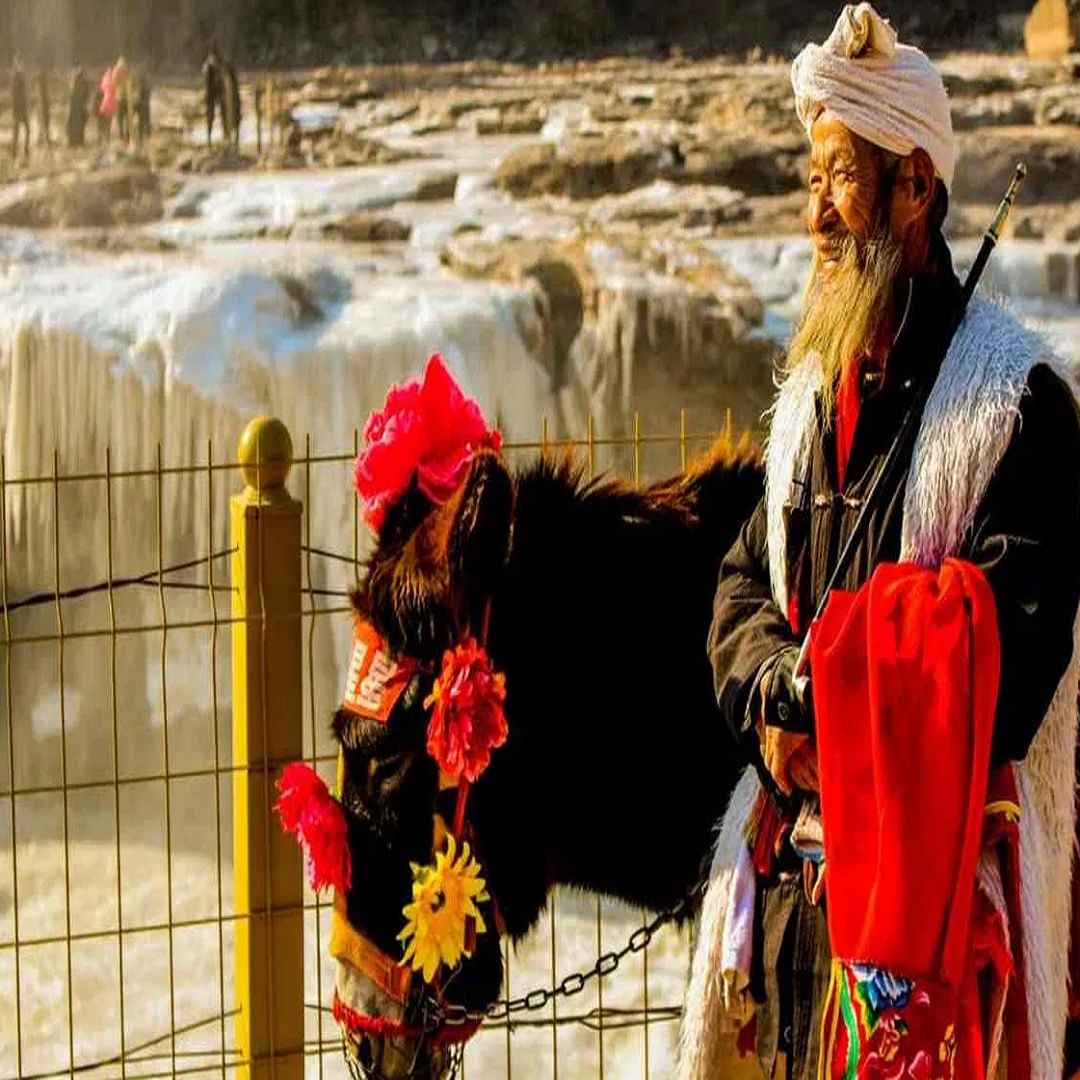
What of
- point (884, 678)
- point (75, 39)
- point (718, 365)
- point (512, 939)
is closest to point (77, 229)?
point (75, 39)

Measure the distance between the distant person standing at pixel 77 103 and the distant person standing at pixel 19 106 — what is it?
0.19m

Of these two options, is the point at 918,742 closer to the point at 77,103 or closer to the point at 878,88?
the point at 878,88

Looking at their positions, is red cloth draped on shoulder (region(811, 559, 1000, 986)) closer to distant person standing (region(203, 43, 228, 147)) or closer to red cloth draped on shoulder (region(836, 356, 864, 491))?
red cloth draped on shoulder (region(836, 356, 864, 491))

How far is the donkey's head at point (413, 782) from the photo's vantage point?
2.61 metres

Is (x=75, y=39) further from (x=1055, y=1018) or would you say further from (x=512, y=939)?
(x=1055, y=1018)

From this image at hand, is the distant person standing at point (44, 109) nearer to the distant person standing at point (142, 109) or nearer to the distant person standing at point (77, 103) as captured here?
the distant person standing at point (77, 103)

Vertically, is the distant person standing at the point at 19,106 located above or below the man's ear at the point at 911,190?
above

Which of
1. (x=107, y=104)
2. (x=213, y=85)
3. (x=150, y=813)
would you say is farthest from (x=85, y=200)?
(x=150, y=813)

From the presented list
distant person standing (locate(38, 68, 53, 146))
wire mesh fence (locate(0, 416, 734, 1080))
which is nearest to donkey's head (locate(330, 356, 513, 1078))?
Answer: wire mesh fence (locate(0, 416, 734, 1080))

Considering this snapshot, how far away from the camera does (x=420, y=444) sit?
107 inches

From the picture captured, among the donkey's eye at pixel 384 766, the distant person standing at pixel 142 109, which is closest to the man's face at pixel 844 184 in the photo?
the donkey's eye at pixel 384 766

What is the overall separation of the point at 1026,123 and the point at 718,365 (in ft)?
5.68

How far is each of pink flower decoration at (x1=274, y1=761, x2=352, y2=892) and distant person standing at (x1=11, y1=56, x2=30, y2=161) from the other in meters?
7.24

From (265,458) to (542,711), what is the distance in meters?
0.76
